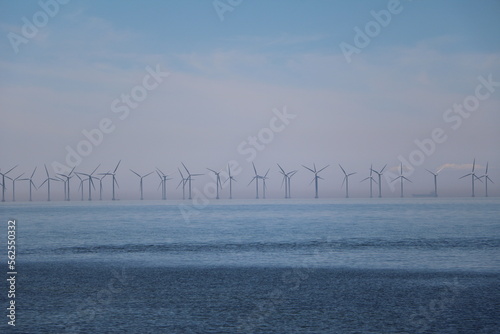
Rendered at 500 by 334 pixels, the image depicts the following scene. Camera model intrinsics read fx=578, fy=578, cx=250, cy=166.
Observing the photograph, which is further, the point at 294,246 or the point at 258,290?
the point at 294,246

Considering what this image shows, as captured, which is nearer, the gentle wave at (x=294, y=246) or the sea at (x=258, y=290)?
the sea at (x=258, y=290)

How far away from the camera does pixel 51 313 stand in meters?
24.3

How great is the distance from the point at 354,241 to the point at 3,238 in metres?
42.0

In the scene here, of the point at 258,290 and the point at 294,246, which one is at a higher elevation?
the point at 258,290

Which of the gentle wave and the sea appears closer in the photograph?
the sea

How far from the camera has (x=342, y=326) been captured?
2222 cm

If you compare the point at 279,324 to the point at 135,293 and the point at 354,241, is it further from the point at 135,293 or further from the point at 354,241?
the point at 354,241

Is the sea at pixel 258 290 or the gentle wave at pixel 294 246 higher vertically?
the sea at pixel 258 290

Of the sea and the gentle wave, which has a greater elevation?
the sea

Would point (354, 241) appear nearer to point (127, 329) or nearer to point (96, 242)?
point (96, 242)

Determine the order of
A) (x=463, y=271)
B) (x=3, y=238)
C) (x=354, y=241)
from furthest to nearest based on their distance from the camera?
(x=3, y=238)
(x=354, y=241)
(x=463, y=271)

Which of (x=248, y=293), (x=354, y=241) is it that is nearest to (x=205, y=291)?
(x=248, y=293)

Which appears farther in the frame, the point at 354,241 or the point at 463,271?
the point at 354,241

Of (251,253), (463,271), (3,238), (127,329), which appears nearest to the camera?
(127,329)
